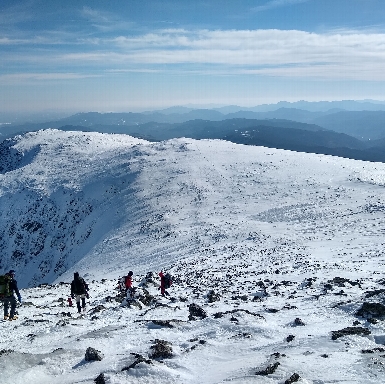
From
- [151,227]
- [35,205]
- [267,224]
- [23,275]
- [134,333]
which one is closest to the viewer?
[134,333]

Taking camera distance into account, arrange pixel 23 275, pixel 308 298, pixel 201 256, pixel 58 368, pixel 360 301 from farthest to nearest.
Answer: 1. pixel 23 275
2. pixel 201 256
3. pixel 308 298
4. pixel 360 301
5. pixel 58 368

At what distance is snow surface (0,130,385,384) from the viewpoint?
8.37 meters

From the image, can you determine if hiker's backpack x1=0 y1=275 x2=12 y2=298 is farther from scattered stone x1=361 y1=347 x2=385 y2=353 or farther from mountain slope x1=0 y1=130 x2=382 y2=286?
mountain slope x1=0 y1=130 x2=382 y2=286

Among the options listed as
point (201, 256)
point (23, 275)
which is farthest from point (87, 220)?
point (201, 256)

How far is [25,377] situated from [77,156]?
81.2 m

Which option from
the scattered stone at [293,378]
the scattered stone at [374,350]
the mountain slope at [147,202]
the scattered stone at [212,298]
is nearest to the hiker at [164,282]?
the scattered stone at [212,298]

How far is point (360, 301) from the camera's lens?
40.1ft

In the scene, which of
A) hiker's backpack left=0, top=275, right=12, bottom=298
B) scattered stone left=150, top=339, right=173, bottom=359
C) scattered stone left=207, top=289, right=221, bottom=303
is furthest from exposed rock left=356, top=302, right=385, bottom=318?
hiker's backpack left=0, top=275, right=12, bottom=298

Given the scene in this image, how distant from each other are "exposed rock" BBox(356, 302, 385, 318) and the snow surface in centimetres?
54

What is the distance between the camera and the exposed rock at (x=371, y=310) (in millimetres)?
10602

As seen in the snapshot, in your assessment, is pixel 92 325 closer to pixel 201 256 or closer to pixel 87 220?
pixel 201 256

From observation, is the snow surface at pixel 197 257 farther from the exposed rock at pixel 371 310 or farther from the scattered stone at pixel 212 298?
the exposed rock at pixel 371 310

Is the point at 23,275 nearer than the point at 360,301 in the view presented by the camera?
No

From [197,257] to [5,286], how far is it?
716 inches
